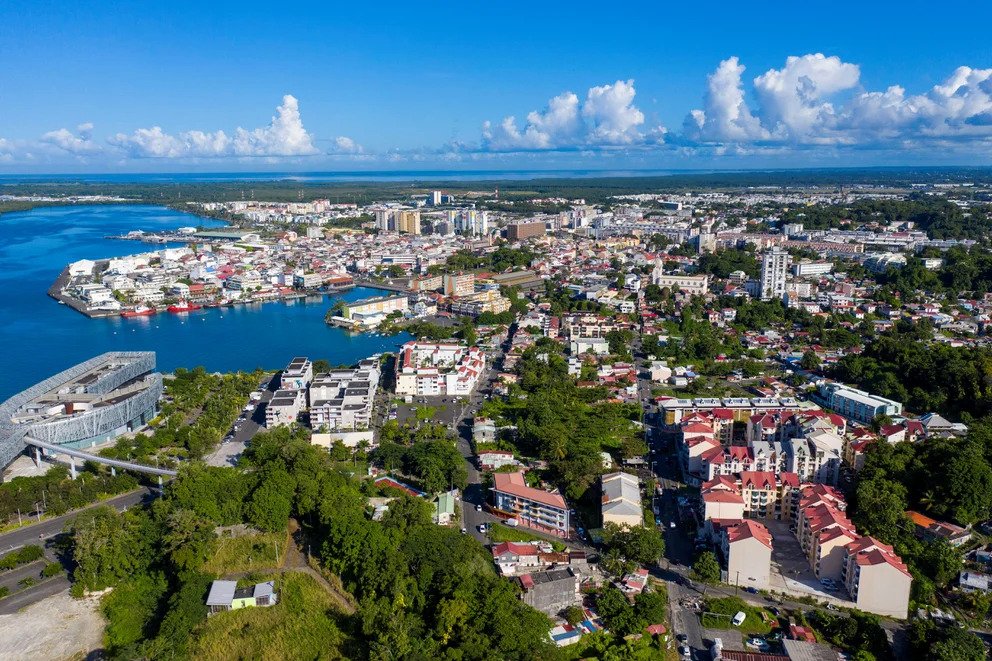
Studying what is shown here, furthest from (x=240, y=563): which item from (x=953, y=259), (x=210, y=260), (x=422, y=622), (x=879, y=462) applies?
(x=953, y=259)

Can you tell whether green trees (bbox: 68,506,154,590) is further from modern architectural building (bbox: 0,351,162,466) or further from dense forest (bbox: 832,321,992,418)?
Answer: dense forest (bbox: 832,321,992,418)

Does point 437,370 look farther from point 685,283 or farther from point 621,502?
point 685,283

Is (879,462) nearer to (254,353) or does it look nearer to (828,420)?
(828,420)

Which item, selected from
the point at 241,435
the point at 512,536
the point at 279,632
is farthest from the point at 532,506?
the point at 241,435

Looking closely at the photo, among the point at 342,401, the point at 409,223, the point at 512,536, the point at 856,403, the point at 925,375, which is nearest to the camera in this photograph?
the point at 512,536

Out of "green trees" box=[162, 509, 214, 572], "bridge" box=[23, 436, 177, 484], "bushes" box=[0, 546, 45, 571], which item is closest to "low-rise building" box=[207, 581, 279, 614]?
"green trees" box=[162, 509, 214, 572]

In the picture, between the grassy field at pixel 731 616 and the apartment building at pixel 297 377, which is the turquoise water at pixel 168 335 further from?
the grassy field at pixel 731 616
